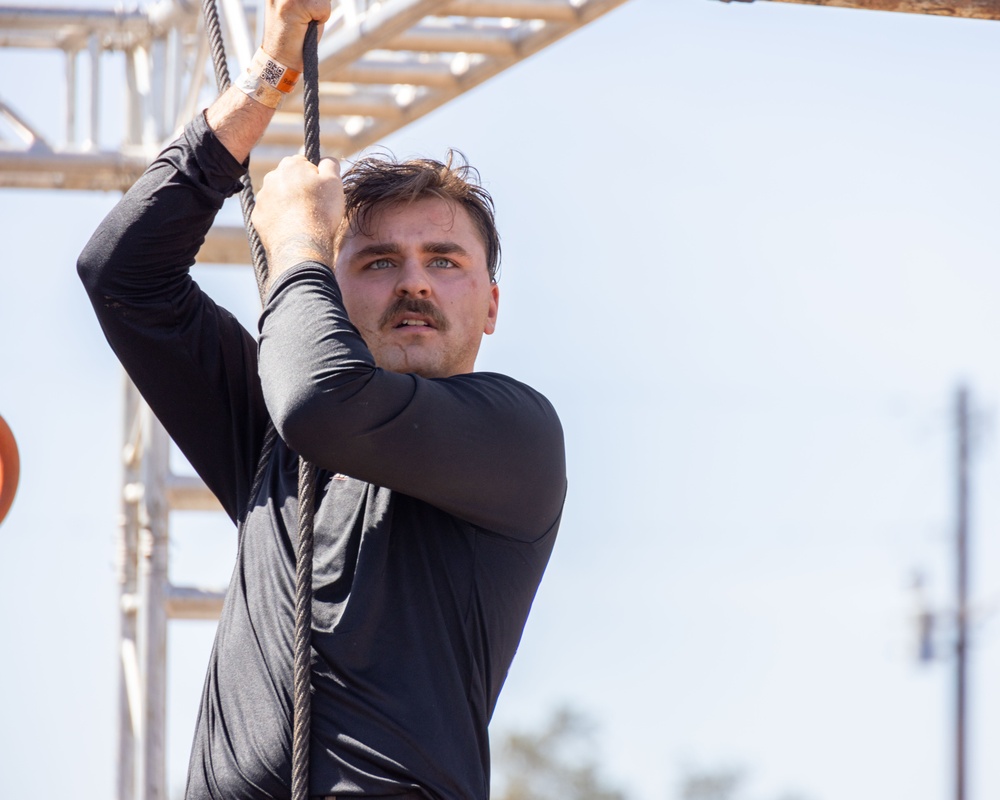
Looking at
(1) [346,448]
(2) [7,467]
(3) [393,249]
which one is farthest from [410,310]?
(2) [7,467]

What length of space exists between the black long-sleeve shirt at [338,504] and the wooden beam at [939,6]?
3.65 ft

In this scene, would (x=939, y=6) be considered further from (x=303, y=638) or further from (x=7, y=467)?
(x=7, y=467)

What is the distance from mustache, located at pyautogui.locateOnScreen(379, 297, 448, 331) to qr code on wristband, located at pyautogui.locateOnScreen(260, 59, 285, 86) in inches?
18.1

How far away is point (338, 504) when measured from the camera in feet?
8.81

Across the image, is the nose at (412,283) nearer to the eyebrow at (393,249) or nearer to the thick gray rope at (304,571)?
the eyebrow at (393,249)

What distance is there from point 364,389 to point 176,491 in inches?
177

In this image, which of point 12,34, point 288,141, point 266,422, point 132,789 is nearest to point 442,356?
point 266,422

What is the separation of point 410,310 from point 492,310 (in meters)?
0.44

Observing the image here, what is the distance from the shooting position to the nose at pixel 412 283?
2912 mm

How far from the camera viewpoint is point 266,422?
2949 mm

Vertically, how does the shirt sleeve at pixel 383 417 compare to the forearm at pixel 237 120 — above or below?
below

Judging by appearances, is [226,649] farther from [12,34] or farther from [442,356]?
[12,34]

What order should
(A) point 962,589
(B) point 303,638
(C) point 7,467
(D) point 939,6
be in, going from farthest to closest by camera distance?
(A) point 962,589 → (C) point 7,467 → (D) point 939,6 → (B) point 303,638

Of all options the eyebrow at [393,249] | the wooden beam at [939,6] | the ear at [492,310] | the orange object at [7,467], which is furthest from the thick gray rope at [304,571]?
the orange object at [7,467]
